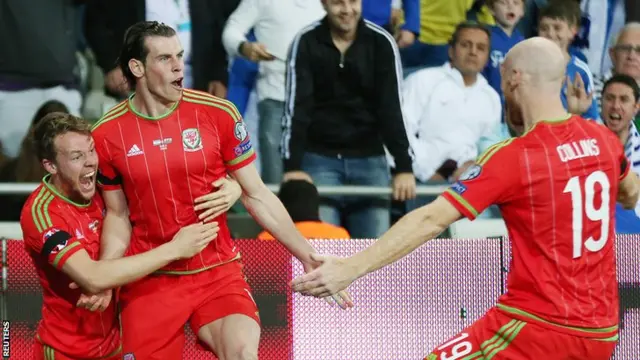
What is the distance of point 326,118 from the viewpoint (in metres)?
8.30

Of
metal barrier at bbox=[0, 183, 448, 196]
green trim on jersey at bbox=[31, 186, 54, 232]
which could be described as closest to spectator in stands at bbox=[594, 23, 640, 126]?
metal barrier at bbox=[0, 183, 448, 196]

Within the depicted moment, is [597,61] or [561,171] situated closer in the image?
[561,171]

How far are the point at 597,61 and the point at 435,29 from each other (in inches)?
59.6

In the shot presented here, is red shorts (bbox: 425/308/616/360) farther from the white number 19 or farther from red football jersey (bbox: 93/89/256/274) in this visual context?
red football jersey (bbox: 93/89/256/274)

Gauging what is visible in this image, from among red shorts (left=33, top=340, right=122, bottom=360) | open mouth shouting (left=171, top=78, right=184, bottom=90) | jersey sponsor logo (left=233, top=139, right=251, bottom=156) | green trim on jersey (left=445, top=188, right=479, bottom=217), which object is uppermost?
open mouth shouting (left=171, top=78, right=184, bottom=90)

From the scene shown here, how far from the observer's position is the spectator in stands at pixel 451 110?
868 cm

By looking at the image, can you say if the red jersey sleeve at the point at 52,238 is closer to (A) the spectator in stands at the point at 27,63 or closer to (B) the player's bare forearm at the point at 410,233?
(B) the player's bare forearm at the point at 410,233

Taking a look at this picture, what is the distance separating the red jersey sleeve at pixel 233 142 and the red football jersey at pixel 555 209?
4.19ft

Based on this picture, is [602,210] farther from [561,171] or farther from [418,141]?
[418,141]

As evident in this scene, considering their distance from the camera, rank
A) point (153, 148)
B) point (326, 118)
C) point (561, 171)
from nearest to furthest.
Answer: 1. point (561, 171)
2. point (153, 148)
3. point (326, 118)

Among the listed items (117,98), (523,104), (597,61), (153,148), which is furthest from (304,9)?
(523,104)

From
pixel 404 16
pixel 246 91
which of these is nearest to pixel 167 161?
pixel 246 91

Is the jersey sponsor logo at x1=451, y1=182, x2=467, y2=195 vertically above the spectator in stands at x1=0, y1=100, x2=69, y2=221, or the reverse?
the jersey sponsor logo at x1=451, y1=182, x2=467, y2=195

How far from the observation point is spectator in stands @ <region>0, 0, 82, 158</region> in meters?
8.31
